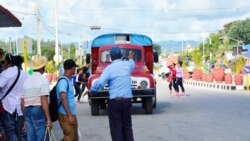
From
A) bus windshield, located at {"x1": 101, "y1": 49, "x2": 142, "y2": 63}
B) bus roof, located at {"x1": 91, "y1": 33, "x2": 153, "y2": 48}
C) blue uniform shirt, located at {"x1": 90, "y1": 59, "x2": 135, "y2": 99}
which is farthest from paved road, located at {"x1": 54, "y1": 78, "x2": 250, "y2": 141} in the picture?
blue uniform shirt, located at {"x1": 90, "y1": 59, "x2": 135, "y2": 99}

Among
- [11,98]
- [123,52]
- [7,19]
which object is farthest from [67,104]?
[123,52]

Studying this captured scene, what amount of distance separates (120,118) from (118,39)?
36.2 ft

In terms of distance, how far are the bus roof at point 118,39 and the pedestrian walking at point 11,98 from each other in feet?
37.4

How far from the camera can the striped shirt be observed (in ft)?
26.1

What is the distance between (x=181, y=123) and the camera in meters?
15.1

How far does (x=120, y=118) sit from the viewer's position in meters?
8.89

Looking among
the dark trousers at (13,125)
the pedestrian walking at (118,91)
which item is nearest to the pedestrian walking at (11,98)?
the dark trousers at (13,125)

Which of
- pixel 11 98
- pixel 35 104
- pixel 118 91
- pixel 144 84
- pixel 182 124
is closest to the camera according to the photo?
pixel 35 104

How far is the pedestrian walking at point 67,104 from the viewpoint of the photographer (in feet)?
25.7

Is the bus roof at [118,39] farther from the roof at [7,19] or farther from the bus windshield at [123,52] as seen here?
the roof at [7,19]

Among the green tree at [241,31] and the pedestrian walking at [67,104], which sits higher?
the green tree at [241,31]

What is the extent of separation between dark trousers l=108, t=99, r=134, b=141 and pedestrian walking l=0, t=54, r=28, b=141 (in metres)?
1.49

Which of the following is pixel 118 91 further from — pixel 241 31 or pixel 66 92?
pixel 241 31

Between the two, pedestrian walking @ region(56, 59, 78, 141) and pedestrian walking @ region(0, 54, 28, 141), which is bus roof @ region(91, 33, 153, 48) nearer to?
pedestrian walking @ region(0, 54, 28, 141)
